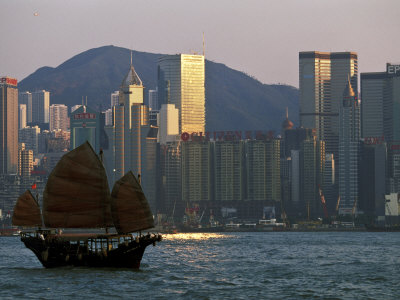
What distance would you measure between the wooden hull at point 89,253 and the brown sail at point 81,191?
2305mm

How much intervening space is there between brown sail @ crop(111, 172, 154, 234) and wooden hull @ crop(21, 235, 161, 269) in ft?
6.99

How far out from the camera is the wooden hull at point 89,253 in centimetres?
8550

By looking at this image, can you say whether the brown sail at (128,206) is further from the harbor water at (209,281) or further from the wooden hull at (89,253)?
the harbor water at (209,281)

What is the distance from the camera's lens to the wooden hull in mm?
85500

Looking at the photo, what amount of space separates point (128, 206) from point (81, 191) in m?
4.97

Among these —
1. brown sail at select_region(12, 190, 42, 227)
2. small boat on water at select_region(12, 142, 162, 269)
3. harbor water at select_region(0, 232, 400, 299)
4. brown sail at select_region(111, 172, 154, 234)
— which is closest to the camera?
harbor water at select_region(0, 232, 400, 299)

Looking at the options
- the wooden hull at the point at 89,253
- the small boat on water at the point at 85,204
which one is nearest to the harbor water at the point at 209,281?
the wooden hull at the point at 89,253

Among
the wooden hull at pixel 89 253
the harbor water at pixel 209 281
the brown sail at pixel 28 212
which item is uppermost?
the brown sail at pixel 28 212

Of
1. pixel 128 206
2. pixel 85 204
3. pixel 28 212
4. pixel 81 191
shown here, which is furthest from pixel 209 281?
pixel 28 212

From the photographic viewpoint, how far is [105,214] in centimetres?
8844

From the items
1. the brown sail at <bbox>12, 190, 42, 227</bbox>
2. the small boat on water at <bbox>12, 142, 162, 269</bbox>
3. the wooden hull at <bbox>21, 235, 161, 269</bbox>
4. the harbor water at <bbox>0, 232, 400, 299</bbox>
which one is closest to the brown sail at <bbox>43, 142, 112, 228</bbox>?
the small boat on water at <bbox>12, 142, 162, 269</bbox>

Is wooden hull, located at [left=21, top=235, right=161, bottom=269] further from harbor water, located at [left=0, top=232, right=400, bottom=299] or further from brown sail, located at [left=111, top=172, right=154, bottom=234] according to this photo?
brown sail, located at [left=111, top=172, right=154, bottom=234]

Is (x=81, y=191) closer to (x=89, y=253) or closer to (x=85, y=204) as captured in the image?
(x=85, y=204)

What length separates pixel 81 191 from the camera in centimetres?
8819
